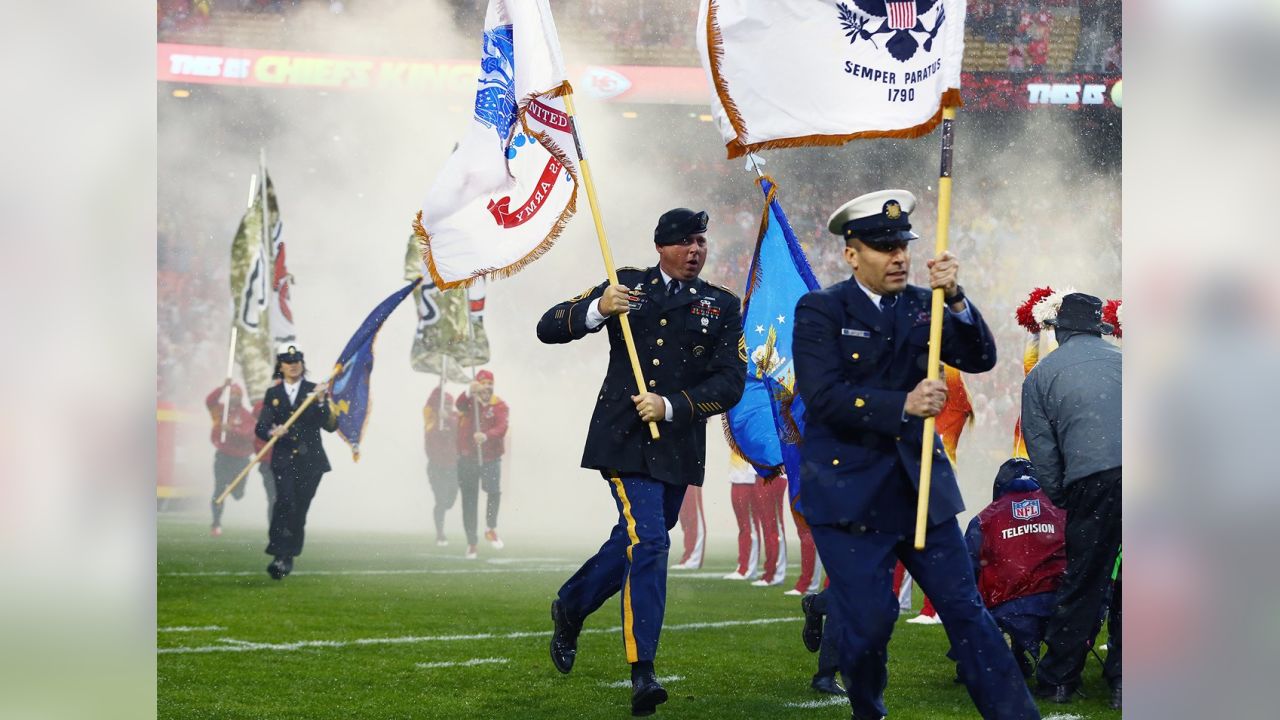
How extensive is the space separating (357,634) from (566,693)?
264cm

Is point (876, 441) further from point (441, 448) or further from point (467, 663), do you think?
point (441, 448)

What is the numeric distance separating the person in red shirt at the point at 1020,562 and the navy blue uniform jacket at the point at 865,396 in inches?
67.1

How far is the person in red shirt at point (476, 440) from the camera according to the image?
1525 cm

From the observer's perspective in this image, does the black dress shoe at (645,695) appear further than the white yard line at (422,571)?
No

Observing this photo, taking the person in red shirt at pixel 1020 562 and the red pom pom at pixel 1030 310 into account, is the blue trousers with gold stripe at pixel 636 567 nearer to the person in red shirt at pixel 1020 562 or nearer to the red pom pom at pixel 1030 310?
the person in red shirt at pixel 1020 562

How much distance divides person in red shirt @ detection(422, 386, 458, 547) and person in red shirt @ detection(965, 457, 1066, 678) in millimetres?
10716

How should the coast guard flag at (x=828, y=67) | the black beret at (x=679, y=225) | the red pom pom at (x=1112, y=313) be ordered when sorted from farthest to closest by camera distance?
the red pom pom at (x=1112, y=313)
the black beret at (x=679, y=225)
the coast guard flag at (x=828, y=67)

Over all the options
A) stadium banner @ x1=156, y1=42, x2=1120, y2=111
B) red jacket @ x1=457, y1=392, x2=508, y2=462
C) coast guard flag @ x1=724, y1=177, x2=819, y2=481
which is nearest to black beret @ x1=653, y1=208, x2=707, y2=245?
coast guard flag @ x1=724, y1=177, x2=819, y2=481

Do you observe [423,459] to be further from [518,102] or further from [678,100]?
[518,102]

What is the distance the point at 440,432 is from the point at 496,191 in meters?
10.6

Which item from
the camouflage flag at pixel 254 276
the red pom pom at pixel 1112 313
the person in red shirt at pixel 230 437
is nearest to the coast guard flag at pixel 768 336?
the red pom pom at pixel 1112 313
